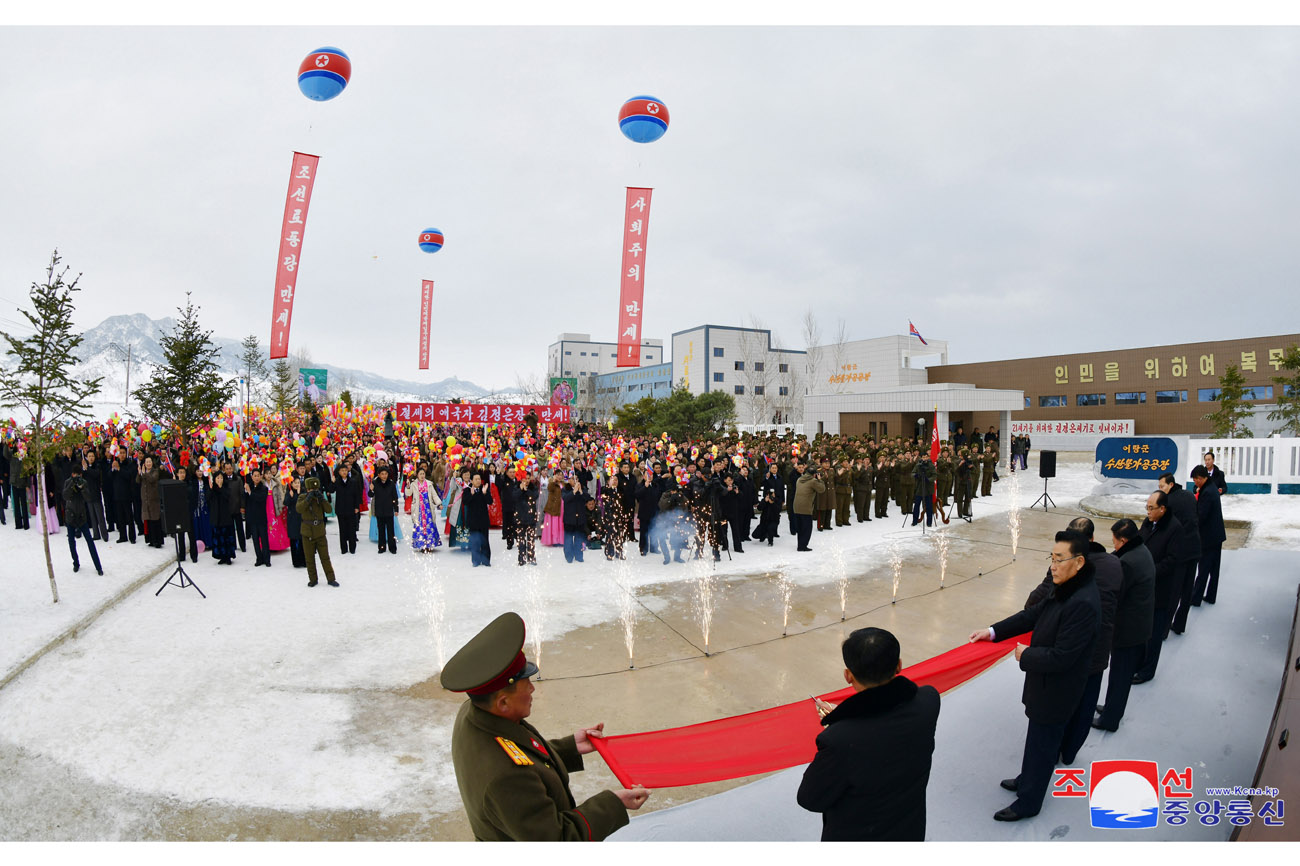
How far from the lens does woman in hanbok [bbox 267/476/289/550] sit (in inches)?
435

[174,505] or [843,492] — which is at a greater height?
[843,492]

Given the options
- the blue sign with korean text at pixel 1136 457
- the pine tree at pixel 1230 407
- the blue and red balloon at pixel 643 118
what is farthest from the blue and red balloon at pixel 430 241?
the pine tree at pixel 1230 407

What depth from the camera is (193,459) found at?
1218 centimetres

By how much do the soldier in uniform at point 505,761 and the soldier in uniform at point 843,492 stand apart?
1284cm

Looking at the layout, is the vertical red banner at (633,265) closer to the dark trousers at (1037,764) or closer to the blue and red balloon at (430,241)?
the dark trousers at (1037,764)

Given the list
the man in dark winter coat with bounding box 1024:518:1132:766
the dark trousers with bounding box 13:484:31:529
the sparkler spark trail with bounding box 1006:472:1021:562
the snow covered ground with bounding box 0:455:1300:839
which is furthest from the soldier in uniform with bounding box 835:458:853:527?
the dark trousers with bounding box 13:484:31:529

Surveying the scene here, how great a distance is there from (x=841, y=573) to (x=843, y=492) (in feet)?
14.8

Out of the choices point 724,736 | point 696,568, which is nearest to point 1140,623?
point 724,736

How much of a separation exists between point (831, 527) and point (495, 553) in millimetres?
7868

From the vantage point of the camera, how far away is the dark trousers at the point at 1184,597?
20.1 feet

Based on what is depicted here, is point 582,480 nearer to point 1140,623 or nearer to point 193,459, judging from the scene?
point 193,459

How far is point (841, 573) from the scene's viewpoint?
10.2 m

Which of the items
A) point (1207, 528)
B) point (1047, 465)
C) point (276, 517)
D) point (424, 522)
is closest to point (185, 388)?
point (276, 517)

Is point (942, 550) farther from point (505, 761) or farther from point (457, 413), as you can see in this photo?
point (457, 413)
